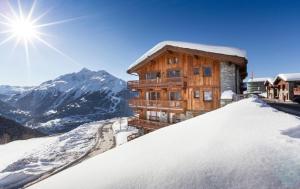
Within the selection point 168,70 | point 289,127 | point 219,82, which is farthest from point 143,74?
point 289,127

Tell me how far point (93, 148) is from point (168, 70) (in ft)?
41.9

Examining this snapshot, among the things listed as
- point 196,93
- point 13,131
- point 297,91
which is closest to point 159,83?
point 196,93

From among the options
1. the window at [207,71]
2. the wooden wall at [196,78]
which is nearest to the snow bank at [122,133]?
the wooden wall at [196,78]

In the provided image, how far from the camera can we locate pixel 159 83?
2345cm

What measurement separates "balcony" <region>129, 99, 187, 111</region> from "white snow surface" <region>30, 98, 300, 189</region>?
1663 cm

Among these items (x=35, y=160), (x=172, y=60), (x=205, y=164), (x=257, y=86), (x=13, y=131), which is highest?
(x=172, y=60)

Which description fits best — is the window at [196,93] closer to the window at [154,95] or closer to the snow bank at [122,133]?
the window at [154,95]

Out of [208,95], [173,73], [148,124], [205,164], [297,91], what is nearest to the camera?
[205,164]

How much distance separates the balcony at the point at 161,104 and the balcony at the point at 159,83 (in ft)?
5.80

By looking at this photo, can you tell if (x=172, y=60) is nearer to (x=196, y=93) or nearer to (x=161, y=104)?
(x=196, y=93)

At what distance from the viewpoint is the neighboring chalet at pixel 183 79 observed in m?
20.2

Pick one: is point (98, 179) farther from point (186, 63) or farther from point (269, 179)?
point (186, 63)

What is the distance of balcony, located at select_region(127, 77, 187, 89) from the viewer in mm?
22122

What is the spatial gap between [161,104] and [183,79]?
3.80 meters
